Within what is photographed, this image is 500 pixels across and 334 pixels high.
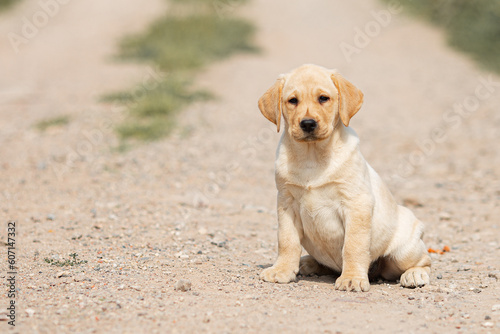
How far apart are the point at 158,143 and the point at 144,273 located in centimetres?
567

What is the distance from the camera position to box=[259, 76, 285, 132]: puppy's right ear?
4.44 meters

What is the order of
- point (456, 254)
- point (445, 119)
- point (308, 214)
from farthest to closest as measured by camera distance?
1. point (445, 119)
2. point (456, 254)
3. point (308, 214)

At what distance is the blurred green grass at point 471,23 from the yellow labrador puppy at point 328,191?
12.3 meters

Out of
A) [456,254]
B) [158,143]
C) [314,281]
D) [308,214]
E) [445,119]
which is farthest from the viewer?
[445,119]

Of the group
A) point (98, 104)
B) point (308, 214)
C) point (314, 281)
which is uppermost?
point (308, 214)

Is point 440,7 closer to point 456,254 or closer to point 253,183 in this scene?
point 253,183

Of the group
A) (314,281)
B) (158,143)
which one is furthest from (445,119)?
(314,281)

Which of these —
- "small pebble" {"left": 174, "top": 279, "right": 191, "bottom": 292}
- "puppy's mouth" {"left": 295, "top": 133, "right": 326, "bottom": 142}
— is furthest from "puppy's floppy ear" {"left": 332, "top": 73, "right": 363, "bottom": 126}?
"small pebble" {"left": 174, "top": 279, "right": 191, "bottom": 292}

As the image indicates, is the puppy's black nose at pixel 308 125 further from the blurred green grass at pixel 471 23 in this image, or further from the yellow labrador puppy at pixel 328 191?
the blurred green grass at pixel 471 23

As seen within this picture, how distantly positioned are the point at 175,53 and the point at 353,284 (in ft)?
39.3

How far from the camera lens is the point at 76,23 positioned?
20.5 meters

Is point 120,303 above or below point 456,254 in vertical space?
above

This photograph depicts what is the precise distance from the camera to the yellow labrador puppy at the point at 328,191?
13.8 feet

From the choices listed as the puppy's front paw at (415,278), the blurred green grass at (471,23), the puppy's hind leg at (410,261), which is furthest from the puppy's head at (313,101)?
the blurred green grass at (471,23)
